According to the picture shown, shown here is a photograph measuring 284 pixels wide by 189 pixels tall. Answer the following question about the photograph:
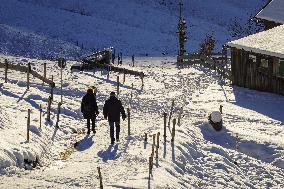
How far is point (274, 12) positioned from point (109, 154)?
22.3 meters

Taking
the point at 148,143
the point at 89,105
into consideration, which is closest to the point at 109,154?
the point at 148,143

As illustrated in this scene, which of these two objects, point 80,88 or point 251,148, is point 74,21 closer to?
point 80,88

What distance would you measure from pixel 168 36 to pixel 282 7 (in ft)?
87.5

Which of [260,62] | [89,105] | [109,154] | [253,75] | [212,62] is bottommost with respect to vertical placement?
[109,154]

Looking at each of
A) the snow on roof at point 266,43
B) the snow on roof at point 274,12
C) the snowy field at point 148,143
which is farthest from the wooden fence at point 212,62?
the snow on roof at point 274,12

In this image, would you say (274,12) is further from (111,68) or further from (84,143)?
(84,143)

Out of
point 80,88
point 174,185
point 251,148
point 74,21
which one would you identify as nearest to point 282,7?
point 80,88

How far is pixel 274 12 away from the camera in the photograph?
33844 mm

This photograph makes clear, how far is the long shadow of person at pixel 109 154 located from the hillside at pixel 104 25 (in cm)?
3169

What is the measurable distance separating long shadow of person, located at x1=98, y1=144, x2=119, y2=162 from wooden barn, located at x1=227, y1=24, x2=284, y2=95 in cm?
1241

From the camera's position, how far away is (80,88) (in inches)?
997

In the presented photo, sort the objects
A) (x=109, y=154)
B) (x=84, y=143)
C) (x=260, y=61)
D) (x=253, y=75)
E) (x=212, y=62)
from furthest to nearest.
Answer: (x=212, y=62)
(x=253, y=75)
(x=260, y=61)
(x=84, y=143)
(x=109, y=154)

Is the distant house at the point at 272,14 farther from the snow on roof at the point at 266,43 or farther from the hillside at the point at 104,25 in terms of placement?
the hillside at the point at 104,25

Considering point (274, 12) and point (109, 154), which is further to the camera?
point (274, 12)
